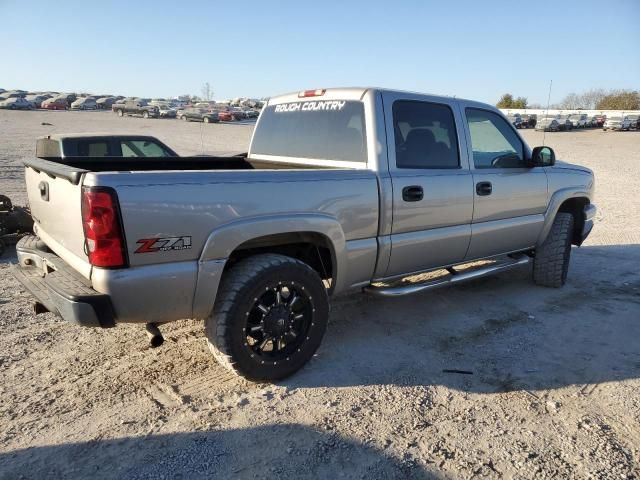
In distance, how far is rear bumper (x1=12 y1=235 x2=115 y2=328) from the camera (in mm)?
2727

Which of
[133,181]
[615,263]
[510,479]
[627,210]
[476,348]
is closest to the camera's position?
[510,479]

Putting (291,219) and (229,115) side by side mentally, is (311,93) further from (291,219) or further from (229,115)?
(229,115)

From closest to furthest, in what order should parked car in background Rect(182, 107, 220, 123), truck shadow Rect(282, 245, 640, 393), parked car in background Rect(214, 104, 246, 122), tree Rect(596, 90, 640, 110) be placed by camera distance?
truck shadow Rect(282, 245, 640, 393), parked car in background Rect(182, 107, 220, 123), parked car in background Rect(214, 104, 246, 122), tree Rect(596, 90, 640, 110)

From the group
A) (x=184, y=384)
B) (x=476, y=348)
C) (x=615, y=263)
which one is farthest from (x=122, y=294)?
(x=615, y=263)

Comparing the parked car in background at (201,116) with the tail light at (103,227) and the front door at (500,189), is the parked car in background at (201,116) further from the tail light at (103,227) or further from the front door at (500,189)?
the tail light at (103,227)

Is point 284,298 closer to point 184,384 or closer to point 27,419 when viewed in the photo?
point 184,384

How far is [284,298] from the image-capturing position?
136 inches

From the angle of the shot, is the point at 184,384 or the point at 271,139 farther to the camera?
the point at 271,139

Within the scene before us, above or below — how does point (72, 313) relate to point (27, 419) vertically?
above

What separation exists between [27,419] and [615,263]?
6679 millimetres

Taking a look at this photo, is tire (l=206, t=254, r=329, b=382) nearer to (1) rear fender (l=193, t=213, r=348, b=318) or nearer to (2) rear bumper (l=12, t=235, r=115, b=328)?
(1) rear fender (l=193, t=213, r=348, b=318)

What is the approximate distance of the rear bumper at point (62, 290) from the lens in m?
2.73

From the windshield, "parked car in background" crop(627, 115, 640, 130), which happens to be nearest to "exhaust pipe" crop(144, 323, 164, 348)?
the windshield

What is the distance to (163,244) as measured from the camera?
9.30ft
